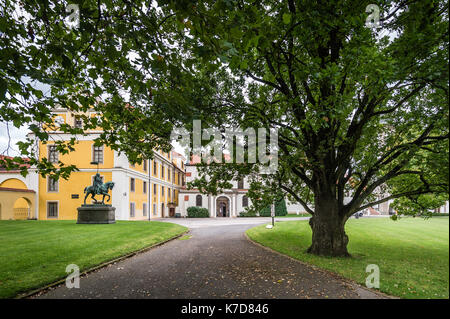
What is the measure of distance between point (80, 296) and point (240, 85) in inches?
308

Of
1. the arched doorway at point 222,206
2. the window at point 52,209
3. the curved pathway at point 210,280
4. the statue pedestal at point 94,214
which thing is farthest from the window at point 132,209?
the curved pathway at point 210,280

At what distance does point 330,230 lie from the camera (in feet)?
31.4

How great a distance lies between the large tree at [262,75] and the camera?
12.8 feet

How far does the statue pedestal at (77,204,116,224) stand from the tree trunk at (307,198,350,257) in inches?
648

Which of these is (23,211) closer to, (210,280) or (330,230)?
(210,280)

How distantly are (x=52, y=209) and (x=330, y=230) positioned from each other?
29.6m

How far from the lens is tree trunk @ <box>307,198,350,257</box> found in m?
9.43

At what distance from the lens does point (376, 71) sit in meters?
5.20

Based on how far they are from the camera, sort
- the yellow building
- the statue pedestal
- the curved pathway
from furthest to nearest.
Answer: the yellow building → the statue pedestal → the curved pathway

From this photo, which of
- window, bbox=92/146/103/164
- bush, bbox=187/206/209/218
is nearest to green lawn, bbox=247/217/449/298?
window, bbox=92/146/103/164

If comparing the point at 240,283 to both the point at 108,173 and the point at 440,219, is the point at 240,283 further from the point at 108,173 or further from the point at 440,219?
the point at 108,173

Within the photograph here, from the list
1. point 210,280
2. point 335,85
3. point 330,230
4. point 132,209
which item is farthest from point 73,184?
point 335,85

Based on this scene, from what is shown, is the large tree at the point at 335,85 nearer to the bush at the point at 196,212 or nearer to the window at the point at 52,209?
the window at the point at 52,209

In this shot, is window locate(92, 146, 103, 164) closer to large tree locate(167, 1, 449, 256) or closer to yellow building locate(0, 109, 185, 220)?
yellow building locate(0, 109, 185, 220)
